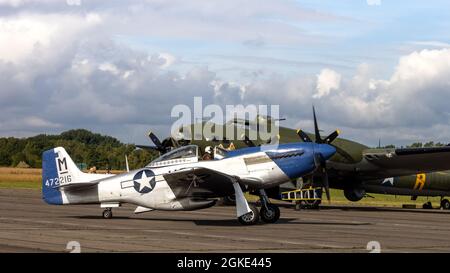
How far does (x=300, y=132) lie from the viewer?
30047 mm

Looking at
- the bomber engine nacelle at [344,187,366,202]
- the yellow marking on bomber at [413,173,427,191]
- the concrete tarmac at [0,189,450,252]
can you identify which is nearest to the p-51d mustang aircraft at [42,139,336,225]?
the concrete tarmac at [0,189,450,252]

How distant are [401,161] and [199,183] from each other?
13.4 meters

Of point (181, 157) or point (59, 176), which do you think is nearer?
point (181, 157)

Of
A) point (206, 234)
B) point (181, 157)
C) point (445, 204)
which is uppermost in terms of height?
point (181, 157)

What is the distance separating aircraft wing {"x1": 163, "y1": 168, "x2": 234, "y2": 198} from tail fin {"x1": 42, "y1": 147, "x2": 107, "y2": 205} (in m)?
2.43

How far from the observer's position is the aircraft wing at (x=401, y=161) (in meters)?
31.1

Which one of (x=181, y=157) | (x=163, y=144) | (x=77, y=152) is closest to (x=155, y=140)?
(x=163, y=144)

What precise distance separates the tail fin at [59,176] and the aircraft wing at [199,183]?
243 cm

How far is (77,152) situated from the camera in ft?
319

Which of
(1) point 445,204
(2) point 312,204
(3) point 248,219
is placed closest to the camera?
(3) point 248,219

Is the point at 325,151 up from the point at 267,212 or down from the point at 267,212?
up

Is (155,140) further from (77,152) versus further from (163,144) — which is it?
(77,152)

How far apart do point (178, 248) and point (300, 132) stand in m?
16.3

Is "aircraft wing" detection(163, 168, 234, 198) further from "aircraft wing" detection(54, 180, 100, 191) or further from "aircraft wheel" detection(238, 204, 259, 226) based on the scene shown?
"aircraft wing" detection(54, 180, 100, 191)
